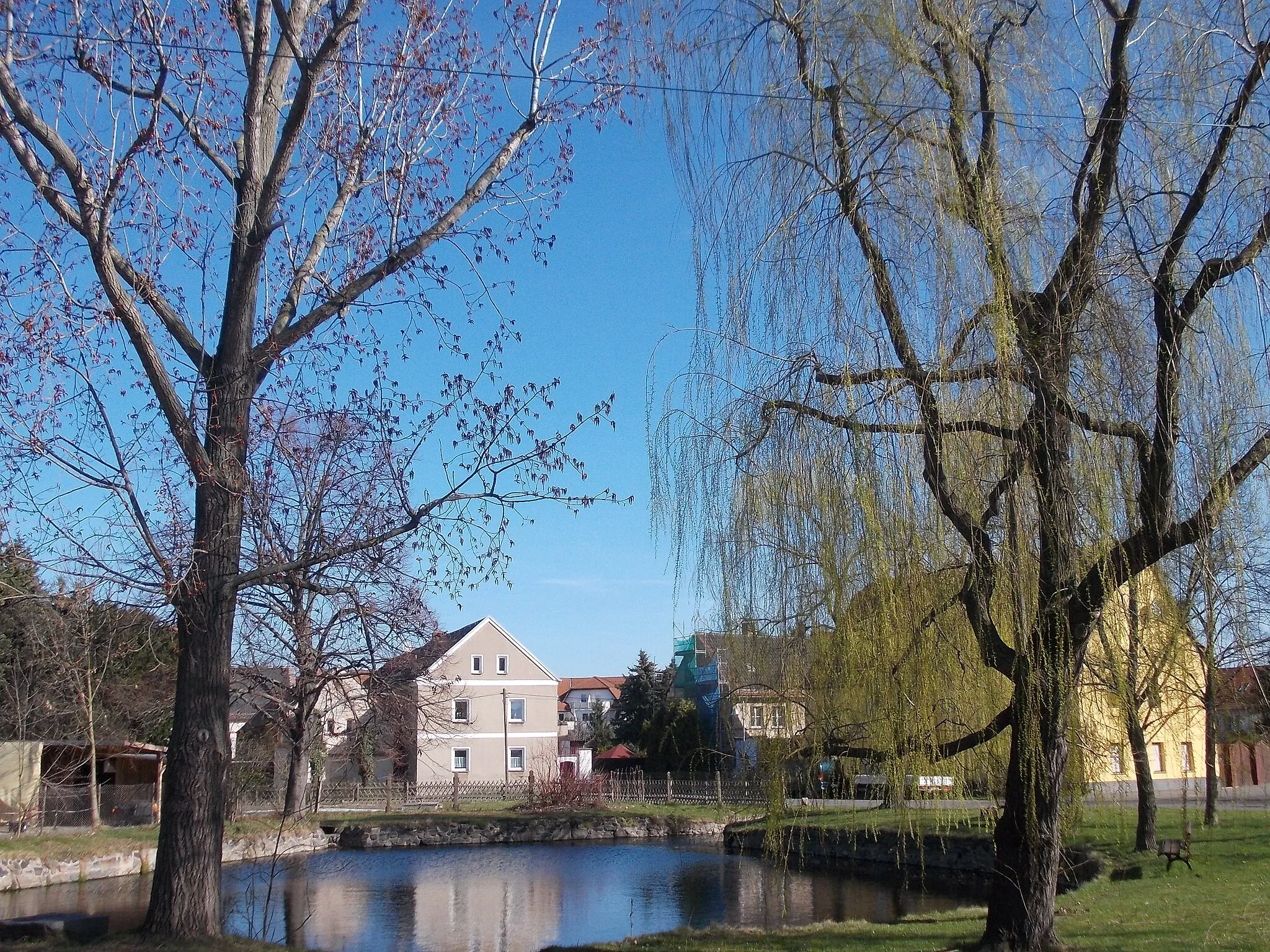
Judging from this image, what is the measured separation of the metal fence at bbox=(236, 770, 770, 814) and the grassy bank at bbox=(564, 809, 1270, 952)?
1622 centimetres

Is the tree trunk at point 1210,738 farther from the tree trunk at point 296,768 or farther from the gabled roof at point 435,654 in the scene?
the tree trunk at point 296,768

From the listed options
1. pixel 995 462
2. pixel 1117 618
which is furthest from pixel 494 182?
pixel 1117 618

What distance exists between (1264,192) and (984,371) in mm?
1976

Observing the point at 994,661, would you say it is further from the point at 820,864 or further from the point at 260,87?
the point at 820,864

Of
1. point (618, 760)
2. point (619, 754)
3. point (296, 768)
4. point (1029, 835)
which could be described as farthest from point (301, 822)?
point (1029, 835)

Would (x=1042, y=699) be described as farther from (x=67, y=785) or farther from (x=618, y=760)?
(x=618, y=760)

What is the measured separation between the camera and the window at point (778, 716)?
24.4 ft

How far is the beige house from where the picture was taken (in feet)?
131

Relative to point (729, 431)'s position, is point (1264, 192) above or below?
above

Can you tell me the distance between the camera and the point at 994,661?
22.3 ft

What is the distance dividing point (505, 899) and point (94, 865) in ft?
25.9

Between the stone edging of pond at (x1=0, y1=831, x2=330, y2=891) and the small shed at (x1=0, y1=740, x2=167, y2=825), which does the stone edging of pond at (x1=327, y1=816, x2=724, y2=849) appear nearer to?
the stone edging of pond at (x1=0, y1=831, x2=330, y2=891)

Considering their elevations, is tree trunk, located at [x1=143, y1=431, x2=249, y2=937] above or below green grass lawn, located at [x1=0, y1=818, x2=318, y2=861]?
above

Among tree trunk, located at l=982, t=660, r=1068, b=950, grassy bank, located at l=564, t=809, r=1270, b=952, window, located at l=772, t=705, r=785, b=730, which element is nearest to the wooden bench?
grassy bank, located at l=564, t=809, r=1270, b=952
